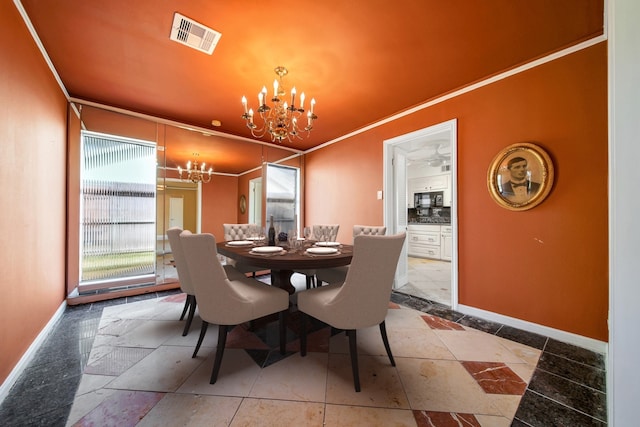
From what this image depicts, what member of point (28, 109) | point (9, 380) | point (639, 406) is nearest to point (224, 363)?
point (9, 380)

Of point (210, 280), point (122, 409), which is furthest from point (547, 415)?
point (122, 409)

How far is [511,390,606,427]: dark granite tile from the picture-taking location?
1.18 meters

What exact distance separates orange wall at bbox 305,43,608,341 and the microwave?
143 inches

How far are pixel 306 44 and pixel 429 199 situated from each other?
5375 millimetres

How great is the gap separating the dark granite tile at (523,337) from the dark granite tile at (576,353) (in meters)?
0.05

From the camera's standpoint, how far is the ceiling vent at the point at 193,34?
166 centimetres

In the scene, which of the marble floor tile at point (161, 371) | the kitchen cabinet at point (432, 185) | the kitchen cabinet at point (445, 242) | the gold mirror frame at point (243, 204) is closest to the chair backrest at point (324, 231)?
the marble floor tile at point (161, 371)

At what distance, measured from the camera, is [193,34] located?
69.5 inches

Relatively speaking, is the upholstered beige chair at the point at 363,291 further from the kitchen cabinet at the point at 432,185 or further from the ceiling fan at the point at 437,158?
the kitchen cabinet at the point at 432,185

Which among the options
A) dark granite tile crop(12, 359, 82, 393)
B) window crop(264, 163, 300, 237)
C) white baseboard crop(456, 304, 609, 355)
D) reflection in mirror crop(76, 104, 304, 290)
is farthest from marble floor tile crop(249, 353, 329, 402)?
window crop(264, 163, 300, 237)

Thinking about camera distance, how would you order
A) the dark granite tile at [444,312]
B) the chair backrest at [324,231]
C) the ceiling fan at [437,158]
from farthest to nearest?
the ceiling fan at [437,158], the chair backrest at [324,231], the dark granite tile at [444,312]

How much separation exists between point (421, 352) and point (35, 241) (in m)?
3.22

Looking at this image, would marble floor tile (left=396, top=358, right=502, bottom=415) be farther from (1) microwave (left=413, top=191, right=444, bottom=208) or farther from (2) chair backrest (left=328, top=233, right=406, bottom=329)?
(1) microwave (left=413, top=191, right=444, bottom=208)

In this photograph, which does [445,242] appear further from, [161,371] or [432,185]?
[161,371]
